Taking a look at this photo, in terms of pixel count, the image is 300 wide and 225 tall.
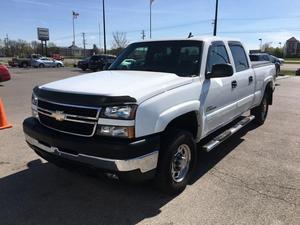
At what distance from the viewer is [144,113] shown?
3379 millimetres

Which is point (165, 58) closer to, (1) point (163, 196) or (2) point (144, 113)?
(2) point (144, 113)

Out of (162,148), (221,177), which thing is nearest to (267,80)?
(221,177)

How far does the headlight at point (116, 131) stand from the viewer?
3.30 meters

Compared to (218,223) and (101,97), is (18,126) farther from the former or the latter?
(218,223)

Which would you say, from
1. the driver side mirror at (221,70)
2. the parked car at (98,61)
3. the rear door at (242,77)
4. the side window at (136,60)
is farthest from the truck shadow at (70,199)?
the parked car at (98,61)

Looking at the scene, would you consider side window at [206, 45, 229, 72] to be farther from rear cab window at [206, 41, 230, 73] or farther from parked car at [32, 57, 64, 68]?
parked car at [32, 57, 64, 68]

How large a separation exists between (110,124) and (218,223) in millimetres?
1532

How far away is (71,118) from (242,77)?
3.50m

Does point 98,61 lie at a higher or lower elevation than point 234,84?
lower

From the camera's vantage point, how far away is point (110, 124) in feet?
10.9

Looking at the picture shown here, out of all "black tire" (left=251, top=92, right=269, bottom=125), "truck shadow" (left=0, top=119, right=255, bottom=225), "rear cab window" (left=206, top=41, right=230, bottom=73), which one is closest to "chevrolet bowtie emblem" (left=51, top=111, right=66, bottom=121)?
"truck shadow" (left=0, top=119, right=255, bottom=225)

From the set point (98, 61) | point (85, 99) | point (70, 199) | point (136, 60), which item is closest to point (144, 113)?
point (85, 99)

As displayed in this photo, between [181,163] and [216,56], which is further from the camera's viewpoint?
[216,56]

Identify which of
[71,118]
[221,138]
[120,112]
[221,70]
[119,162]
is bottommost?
[221,138]
